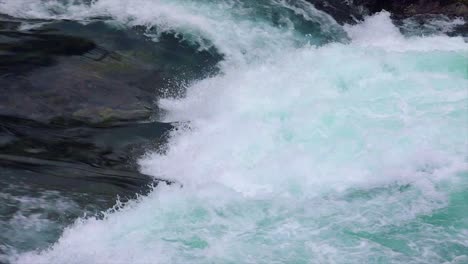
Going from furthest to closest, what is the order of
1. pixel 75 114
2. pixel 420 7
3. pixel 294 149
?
pixel 420 7 → pixel 294 149 → pixel 75 114

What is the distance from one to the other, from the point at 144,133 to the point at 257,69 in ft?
10.2

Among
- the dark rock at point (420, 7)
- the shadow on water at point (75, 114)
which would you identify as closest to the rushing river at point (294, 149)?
the shadow on water at point (75, 114)

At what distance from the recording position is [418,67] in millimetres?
11180

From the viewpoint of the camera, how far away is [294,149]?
879cm

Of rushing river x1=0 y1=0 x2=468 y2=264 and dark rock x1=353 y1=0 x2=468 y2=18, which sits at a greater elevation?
dark rock x1=353 y1=0 x2=468 y2=18

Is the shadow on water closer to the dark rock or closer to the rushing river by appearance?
the rushing river

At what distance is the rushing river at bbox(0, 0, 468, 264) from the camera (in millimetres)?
7055

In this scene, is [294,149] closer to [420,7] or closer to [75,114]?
[75,114]

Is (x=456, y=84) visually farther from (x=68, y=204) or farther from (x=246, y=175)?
(x=68, y=204)

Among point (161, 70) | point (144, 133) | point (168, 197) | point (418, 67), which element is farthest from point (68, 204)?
point (418, 67)

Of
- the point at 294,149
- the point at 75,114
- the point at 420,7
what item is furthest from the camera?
the point at 420,7

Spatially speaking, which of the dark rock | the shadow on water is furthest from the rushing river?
the dark rock

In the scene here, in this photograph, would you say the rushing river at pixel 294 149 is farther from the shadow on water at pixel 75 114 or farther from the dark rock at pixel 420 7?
the dark rock at pixel 420 7

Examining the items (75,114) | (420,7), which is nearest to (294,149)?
(75,114)
